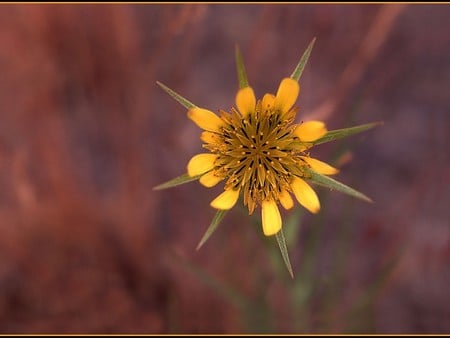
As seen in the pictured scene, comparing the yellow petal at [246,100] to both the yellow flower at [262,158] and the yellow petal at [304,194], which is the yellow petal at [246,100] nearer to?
the yellow flower at [262,158]

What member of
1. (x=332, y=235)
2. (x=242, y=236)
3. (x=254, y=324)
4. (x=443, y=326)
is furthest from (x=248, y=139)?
Result: (x=443, y=326)

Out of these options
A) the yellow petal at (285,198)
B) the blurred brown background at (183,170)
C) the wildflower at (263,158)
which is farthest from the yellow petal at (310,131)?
the blurred brown background at (183,170)

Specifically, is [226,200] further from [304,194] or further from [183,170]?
[183,170]

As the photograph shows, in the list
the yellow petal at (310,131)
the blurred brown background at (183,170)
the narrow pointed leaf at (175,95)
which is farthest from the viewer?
the blurred brown background at (183,170)

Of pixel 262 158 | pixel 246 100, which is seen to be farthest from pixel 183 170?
pixel 246 100

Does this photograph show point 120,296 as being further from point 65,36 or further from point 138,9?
point 138,9

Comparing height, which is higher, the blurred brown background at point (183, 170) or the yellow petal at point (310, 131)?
the blurred brown background at point (183, 170)
